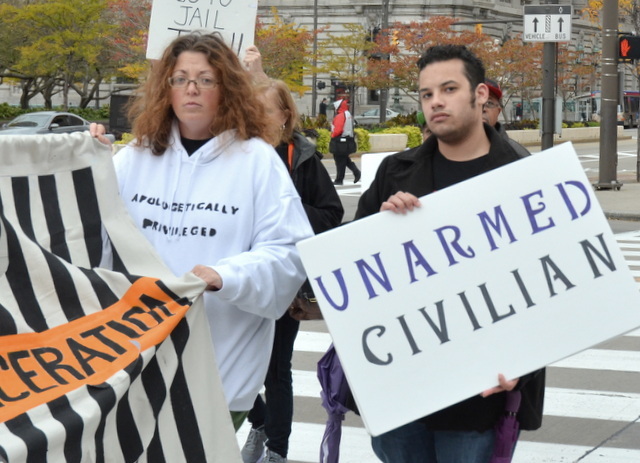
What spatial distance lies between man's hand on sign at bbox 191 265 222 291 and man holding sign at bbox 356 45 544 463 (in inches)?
22.4

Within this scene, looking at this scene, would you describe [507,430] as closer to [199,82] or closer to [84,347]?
[84,347]

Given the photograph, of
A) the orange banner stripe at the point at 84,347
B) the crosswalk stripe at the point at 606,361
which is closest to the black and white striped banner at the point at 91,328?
the orange banner stripe at the point at 84,347

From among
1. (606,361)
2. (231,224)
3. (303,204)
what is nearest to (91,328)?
(231,224)

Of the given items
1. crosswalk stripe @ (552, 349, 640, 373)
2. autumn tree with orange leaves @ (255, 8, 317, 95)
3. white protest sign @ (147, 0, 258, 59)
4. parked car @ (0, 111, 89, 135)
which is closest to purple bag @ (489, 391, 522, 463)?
white protest sign @ (147, 0, 258, 59)

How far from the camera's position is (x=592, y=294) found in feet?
11.7

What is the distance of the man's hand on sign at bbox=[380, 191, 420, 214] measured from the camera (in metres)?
3.57

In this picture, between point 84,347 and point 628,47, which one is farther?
point 628,47

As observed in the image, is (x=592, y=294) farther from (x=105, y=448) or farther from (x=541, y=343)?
(x=105, y=448)

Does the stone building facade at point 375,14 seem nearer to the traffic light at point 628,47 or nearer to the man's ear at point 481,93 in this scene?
the traffic light at point 628,47

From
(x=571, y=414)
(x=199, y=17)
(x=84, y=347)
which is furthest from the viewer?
(x=571, y=414)

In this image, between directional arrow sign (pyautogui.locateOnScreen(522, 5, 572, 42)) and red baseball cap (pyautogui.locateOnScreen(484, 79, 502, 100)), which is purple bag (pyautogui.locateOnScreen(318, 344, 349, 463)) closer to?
red baseball cap (pyautogui.locateOnScreen(484, 79, 502, 100))

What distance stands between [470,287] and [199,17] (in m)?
3.82

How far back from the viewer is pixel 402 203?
357 cm

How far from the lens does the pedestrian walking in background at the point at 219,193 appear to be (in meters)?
3.85
